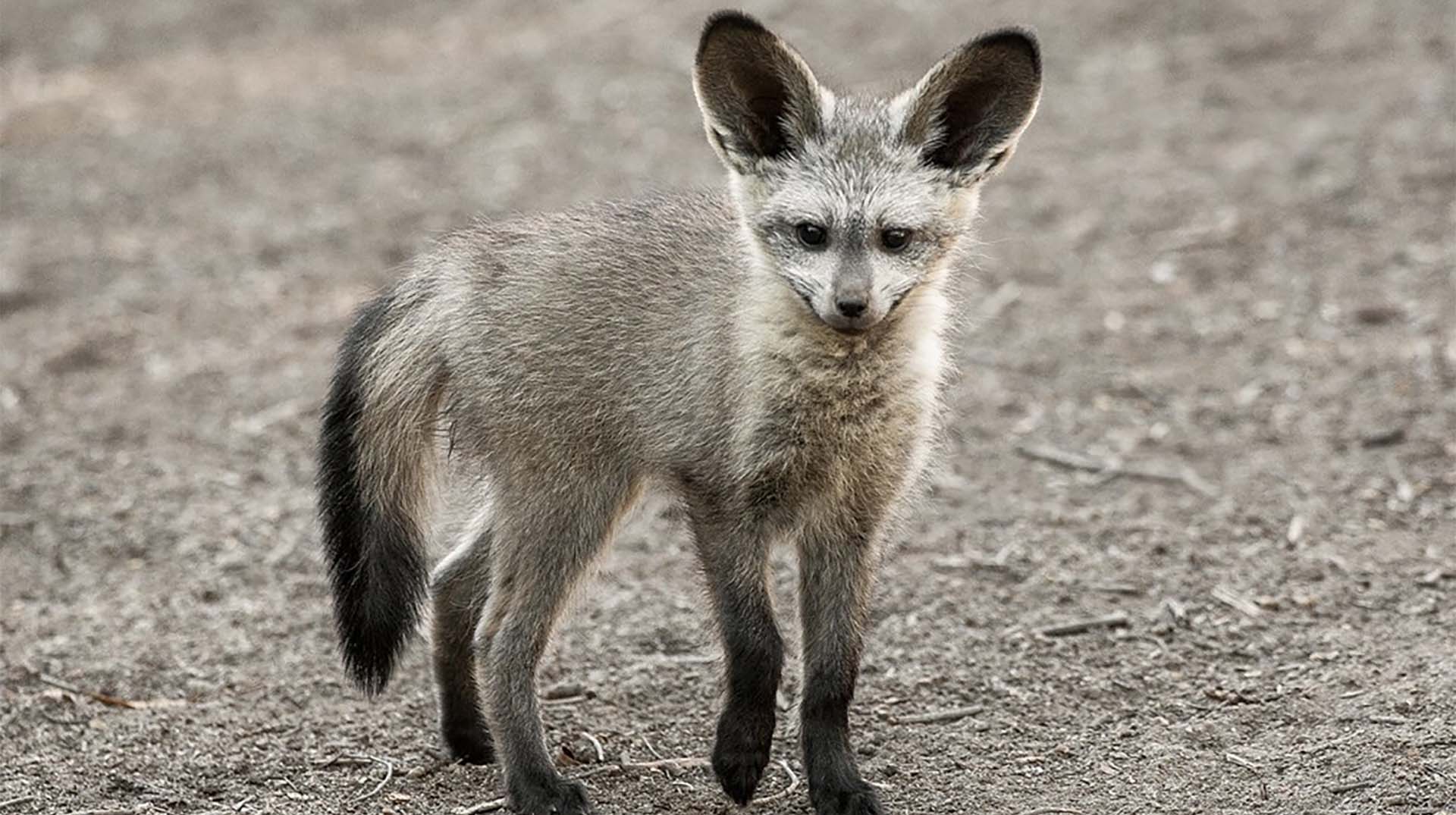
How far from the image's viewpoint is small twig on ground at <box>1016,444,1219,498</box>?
7316 mm

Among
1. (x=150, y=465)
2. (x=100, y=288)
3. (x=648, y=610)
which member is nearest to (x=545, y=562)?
(x=648, y=610)

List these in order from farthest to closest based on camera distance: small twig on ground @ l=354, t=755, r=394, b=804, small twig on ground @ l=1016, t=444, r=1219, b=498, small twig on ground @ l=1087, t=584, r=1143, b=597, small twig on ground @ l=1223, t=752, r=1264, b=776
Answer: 1. small twig on ground @ l=1016, t=444, r=1219, b=498
2. small twig on ground @ l=1087, t=584, r=1143, b=597
3. small twig on ground @ l=354, t=755, r=394, b=804
4. small twig on ground @ l=1223, t=752, r=1264, b=776

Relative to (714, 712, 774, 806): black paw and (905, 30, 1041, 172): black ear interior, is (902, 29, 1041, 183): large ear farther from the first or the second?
(714, 712, 774, 806): black paw

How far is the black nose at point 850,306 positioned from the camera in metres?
4.79

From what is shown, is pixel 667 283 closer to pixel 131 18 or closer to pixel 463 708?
pixel 463 708

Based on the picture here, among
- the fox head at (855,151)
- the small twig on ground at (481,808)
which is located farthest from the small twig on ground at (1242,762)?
the small twig on ground at (481,808)

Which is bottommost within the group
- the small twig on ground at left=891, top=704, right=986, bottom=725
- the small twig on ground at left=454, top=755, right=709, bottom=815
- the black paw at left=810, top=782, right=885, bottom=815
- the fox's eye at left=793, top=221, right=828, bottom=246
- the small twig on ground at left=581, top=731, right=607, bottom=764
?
the small twig on ground at left=891, top=704, right=986, bottom=725

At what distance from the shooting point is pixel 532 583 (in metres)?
5.19

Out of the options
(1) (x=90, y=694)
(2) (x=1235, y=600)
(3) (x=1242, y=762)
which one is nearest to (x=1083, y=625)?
(2) (x=1235, y=600)

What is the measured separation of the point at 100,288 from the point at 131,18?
18.3 feet

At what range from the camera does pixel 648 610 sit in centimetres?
654

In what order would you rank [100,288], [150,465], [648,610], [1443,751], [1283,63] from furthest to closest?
1. [1283,63]
2. [100,288]
3. [150,465]
4. [648,610]
5. [1443,751]

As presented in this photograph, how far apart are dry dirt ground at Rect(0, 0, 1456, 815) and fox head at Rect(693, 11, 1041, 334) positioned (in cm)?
148

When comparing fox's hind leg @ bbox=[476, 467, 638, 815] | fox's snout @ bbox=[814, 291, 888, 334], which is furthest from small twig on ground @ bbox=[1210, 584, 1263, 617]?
fox's hind leg @ bbox=[476, 467, 638, 815]
